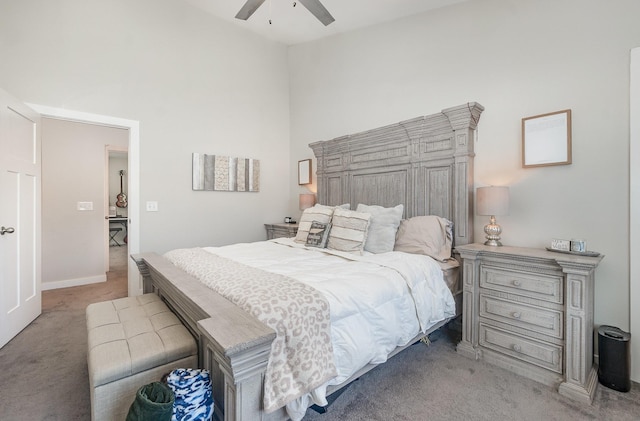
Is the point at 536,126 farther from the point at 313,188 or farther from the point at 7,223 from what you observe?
the point at 7,223

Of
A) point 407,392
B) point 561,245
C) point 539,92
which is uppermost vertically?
point 539,92

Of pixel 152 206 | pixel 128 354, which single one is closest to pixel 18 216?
pixel 152 206

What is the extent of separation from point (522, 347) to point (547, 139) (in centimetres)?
156

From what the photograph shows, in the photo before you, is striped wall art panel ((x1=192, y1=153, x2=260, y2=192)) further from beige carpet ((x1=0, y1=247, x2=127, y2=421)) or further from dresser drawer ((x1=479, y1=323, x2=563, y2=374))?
dresser drawer ((x1=479, y1=323, x2=563, y2=374))

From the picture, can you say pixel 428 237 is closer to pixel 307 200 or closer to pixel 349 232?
pixel 349 232

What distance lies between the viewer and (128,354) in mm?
1342

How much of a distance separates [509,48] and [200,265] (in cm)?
302

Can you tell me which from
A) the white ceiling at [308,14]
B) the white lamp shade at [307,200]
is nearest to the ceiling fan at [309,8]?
the white ceiling at [308,14]

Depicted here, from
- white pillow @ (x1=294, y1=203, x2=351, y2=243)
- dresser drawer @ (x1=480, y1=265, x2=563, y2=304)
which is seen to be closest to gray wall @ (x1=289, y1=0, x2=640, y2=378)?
dresser drawer @ (x1=480, y1=265, x2=563, y2=304)

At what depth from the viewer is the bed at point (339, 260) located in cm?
107

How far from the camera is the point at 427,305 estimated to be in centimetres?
197

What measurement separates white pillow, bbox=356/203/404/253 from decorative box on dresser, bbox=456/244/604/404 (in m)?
0.60

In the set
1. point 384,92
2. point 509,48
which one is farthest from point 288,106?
point 509,48

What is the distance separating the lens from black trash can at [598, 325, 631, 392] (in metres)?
1.78
